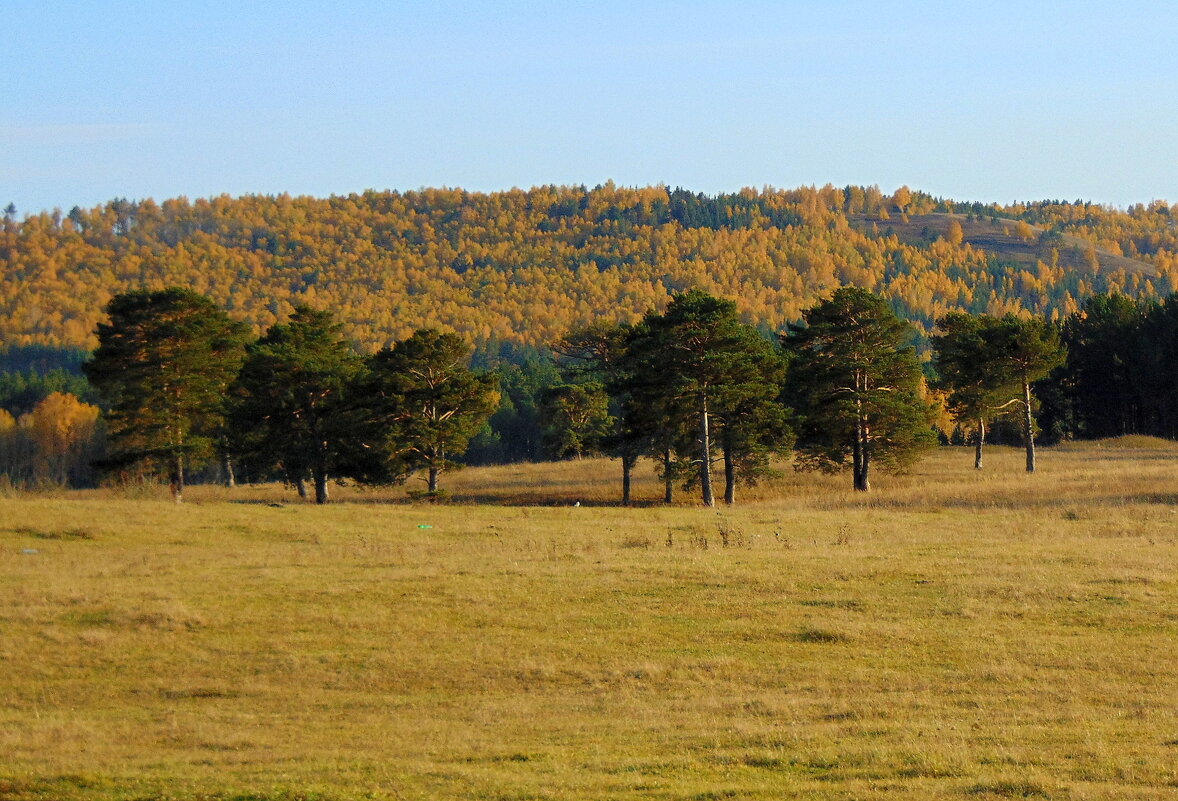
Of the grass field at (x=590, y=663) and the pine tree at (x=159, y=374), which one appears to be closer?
the grass field at (x=590, y=663)

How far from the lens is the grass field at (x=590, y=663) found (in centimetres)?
1134

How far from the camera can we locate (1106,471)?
187 ft

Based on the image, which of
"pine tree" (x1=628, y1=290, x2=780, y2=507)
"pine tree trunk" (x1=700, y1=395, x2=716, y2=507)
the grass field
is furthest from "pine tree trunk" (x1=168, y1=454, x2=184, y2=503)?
"pine tree trunk" (x1=700, y1=395, x2=716, y2=507)

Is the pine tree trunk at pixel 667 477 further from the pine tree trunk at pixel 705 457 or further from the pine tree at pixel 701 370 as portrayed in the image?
the pine tree trunk at pixel 705 457

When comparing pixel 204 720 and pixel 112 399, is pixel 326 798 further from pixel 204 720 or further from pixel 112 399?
pixel 112 399

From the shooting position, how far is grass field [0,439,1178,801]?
11.3 m

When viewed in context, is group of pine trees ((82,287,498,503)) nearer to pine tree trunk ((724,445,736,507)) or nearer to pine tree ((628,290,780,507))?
pine tree ((628,290,780,507))

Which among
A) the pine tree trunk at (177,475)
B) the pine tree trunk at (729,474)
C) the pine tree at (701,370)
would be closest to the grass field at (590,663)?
the pine tree at (701,370)

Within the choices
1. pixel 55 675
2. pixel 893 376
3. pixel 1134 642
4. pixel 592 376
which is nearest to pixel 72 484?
pixel 592 376

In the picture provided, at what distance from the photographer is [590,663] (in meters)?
18.0

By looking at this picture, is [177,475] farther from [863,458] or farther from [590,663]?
[590,663]

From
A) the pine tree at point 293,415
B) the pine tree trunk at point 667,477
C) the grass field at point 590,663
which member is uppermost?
the pine tree at point 293,415

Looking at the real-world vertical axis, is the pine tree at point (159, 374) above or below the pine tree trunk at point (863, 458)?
above

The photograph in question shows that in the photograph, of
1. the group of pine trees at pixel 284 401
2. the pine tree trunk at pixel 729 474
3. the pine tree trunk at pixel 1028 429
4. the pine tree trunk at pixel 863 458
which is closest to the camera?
the group of pine trees at pixel 284 401
